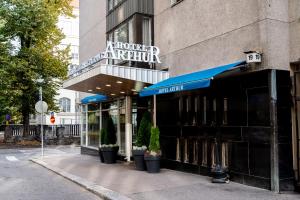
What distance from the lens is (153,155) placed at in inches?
504

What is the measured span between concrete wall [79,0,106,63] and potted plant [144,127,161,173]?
8994 millimetres

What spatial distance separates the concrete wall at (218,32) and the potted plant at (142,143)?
212 cm

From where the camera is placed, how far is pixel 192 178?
37.6 ft

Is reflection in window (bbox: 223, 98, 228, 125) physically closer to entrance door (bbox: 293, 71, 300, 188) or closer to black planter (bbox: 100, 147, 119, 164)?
entrance door (bbox: 293, 71, 300, 188)

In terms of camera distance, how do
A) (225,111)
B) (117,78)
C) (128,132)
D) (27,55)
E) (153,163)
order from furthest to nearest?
1. (27,55)
2. (128,132)
3. (117,78)
4. (153,163)
5. (225,111)

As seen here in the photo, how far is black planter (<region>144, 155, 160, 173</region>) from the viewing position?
1275 centimetres

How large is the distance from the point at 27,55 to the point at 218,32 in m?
23.4

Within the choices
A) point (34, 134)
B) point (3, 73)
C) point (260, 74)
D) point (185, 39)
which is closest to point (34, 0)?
point (3, 73)

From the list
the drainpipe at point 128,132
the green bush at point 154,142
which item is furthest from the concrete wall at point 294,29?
the drainpipe at point 128,132

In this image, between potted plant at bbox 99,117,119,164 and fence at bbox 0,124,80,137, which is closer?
potted plant at bbox 99,117,119,164

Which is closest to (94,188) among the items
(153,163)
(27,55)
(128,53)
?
(153,163)

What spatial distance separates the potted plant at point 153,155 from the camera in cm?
1277

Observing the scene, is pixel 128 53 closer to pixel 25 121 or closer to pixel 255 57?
pixel 255 57

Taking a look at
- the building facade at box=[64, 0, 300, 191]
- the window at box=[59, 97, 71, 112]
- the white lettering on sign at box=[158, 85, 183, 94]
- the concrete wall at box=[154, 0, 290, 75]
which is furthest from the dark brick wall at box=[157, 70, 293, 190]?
the window at box=[59, 97, 71, 112]
